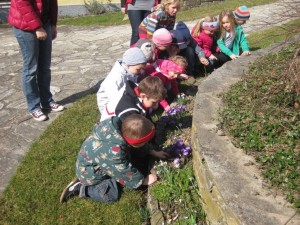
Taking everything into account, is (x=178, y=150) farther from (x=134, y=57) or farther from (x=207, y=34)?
(x=207, y=34)

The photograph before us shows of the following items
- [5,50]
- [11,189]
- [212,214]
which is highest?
[212,214]

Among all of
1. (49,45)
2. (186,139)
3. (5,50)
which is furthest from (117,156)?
(5,50)

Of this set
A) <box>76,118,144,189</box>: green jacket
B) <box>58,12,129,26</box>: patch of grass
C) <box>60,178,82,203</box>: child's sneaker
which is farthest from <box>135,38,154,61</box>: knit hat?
<box>58,12,129,26</box>: patch of grass

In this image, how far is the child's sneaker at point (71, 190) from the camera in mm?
3201

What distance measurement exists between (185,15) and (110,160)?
8446 mm

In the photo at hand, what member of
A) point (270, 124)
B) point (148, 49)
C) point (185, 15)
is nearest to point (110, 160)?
point (270, 124)

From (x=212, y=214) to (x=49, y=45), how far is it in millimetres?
2899

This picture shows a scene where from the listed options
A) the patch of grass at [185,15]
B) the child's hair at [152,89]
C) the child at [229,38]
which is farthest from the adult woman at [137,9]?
the patch of grass at [185,15]

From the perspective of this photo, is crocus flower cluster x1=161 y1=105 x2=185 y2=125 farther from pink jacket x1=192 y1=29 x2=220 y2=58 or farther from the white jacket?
pink jacket x1=192 y1=29 x2=220 y2=58

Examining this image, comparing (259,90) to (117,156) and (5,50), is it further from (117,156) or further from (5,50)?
(5,50)

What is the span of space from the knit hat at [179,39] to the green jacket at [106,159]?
245 cm

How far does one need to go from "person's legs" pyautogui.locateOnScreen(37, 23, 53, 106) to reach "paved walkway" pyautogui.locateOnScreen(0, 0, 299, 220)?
0.82 ft

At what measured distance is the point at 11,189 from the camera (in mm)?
3385

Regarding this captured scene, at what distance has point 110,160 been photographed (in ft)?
9.80
